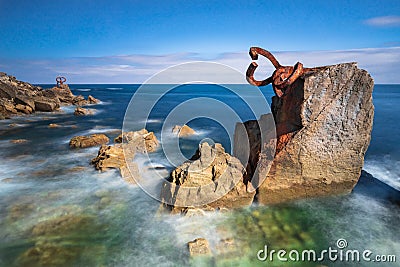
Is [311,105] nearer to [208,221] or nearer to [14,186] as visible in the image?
[208,221]

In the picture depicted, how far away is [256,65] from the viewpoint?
21.7 ft

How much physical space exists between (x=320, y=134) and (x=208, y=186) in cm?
299

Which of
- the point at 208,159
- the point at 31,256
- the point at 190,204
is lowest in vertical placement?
the point at 31,256

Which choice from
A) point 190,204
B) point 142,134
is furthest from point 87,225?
point 142,134

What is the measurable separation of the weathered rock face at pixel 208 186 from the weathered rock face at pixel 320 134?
55 centimetres

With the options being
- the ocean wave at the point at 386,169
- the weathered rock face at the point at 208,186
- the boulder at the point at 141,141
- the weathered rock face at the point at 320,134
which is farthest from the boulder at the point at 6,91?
the ocean wave at the point at 386,169

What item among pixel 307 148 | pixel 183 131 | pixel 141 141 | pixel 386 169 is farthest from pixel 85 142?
pixel 386 169

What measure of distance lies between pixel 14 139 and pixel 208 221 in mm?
13325

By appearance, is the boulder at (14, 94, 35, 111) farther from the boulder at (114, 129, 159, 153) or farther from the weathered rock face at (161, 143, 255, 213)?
the weathered rock face at (161, 143, 255, 213)

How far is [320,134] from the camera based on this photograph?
616 cm

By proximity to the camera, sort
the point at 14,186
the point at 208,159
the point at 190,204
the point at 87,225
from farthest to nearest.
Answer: the point at 14,186, the point at 208,159, the point at 190,204, the point at 87,225

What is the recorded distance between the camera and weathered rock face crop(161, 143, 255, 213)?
19.9 feet

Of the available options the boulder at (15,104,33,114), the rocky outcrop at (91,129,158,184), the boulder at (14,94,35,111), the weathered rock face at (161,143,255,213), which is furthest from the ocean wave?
the boulder at (14,94,35,111)

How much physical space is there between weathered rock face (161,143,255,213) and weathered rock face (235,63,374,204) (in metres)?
0.55
